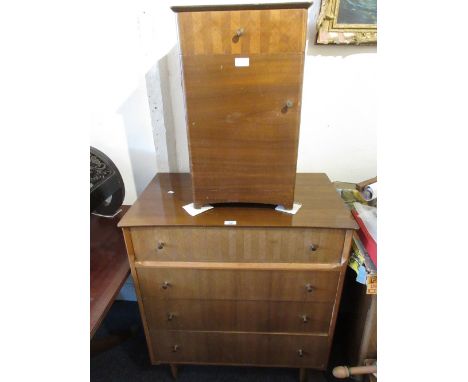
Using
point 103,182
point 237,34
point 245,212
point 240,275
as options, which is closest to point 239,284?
point 240,275

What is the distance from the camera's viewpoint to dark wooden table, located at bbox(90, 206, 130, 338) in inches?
36.7

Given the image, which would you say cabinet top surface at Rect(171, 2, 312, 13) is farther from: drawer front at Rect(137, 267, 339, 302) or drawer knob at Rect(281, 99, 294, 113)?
drawer front at Rect(137, 267, 339, 302)

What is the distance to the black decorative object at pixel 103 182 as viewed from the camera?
1.10m

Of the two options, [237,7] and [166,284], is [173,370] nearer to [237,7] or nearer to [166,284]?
[166,284]

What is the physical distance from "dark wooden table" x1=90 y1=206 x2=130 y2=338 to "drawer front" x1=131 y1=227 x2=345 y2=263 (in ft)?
0.58

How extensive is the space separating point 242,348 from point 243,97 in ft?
3.26

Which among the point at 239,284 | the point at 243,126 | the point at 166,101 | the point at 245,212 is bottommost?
the point at 239,284

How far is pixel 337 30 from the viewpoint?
105cm

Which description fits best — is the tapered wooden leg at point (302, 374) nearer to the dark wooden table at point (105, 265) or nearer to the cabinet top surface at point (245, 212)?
the cabinet top surface at point (245, 212)

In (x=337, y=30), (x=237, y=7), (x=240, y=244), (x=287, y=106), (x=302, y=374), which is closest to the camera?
(x=237, y=7)

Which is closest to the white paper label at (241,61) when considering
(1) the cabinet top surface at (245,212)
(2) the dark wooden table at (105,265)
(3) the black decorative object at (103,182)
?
(1) the cabinet top surface at (245,212)

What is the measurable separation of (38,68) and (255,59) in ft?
1.69

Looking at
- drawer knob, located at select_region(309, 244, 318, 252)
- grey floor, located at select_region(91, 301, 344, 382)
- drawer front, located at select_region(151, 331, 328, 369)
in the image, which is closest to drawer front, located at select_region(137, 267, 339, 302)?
drawer knob, located at select_region(309, 244, 318, 252)
